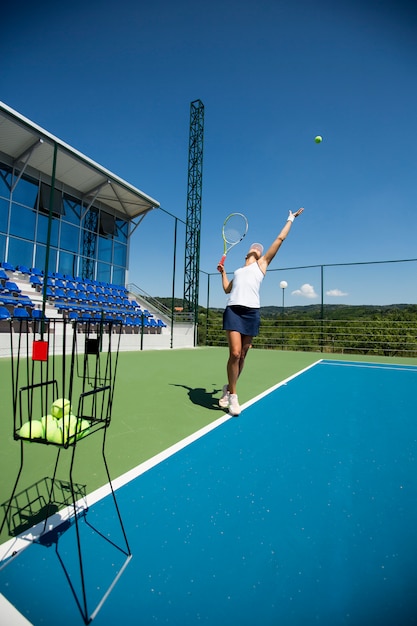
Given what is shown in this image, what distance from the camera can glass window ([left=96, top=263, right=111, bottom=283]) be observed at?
16.3 metres

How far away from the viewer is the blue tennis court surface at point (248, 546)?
92 cm

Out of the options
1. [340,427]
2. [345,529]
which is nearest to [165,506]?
[345,529]

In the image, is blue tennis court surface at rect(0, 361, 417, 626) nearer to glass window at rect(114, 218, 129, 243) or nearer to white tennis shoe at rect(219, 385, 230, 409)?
white tennis shoe at rect(219, 385, 230, 409)

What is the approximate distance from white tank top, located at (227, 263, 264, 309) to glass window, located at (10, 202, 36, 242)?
12775 millimetres

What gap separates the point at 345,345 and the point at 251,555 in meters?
12.6

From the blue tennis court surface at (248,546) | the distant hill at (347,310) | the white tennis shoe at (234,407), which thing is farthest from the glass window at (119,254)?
the blue tennis court surface at (248,546)

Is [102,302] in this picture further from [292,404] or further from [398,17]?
[398,17]

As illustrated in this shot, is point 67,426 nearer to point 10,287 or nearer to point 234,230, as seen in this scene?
point 234,230

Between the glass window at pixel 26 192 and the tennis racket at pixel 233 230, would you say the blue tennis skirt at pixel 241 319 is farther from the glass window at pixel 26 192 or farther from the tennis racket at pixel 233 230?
the glass window at pixel 26 192

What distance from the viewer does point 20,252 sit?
12.8 metres

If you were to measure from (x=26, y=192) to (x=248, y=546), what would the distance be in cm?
1558

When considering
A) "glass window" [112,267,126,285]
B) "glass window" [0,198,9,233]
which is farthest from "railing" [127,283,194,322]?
"glass window" [0,198,9,233]

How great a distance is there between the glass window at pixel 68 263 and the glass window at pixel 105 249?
156 cm

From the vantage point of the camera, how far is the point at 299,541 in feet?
3.99
